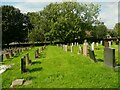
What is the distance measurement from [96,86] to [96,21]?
71.3 metres

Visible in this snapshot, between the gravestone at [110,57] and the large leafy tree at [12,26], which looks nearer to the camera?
the gravestone at [110,57]

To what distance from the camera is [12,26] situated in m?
81.1

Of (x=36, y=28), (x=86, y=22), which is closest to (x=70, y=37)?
(x=86, y=22)

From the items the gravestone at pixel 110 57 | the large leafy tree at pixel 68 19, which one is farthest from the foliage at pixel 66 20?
the gravestone at pixel 110 57

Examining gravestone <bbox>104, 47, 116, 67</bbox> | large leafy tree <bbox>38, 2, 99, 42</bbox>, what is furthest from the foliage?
gravestone <bbox>104, 47, 116, 67</bbox>

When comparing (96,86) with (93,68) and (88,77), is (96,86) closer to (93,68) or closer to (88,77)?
(88,77)

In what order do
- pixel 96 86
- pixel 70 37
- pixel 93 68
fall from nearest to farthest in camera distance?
pixel 96 86 → pixel 93 68 → pixel 70 37

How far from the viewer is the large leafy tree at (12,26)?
77000 millimetres

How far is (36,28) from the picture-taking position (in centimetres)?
8550

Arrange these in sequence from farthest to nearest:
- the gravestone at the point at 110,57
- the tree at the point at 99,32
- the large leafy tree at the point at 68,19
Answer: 1. the tree at the point at 99,32
2. the large leafy tree at the point at 68,19
3. the gravestone at the point at 110,57

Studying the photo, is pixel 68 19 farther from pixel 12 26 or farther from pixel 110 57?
pixel 110 57

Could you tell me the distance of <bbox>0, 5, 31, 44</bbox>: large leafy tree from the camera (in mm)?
77000

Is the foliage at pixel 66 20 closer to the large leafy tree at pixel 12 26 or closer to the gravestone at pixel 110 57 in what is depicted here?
the large leafy tree at pixel 12 26

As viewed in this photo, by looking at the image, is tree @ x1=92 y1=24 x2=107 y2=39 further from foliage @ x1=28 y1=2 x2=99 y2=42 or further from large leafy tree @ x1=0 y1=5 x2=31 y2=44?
large leafy tree @ x1=0 y1=5 x2=31 y2=44
